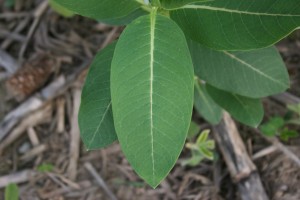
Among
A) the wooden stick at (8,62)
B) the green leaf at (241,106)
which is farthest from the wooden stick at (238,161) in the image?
the wooden stick at (8,62)

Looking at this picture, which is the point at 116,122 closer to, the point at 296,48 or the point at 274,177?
the point at 274,177

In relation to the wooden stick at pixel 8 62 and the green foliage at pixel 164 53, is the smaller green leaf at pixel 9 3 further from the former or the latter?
the green foliage at pixel 164 53

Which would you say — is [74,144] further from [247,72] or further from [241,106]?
[247,72]

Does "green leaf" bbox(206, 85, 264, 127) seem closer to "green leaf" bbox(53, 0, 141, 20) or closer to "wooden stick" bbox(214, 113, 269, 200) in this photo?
"wooden stick" bbox(214, 113, 269, 200)

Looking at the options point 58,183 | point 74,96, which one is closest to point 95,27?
point 74,96

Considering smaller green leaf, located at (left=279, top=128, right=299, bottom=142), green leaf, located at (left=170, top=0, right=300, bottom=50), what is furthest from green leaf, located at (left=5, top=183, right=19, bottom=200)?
smaller green leaf, located at (left=279, top=128, right=299, bottom=142)

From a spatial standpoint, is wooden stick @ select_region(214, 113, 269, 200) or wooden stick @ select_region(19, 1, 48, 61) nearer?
wooden stick @ select_region(214, 113, 269, 200)
